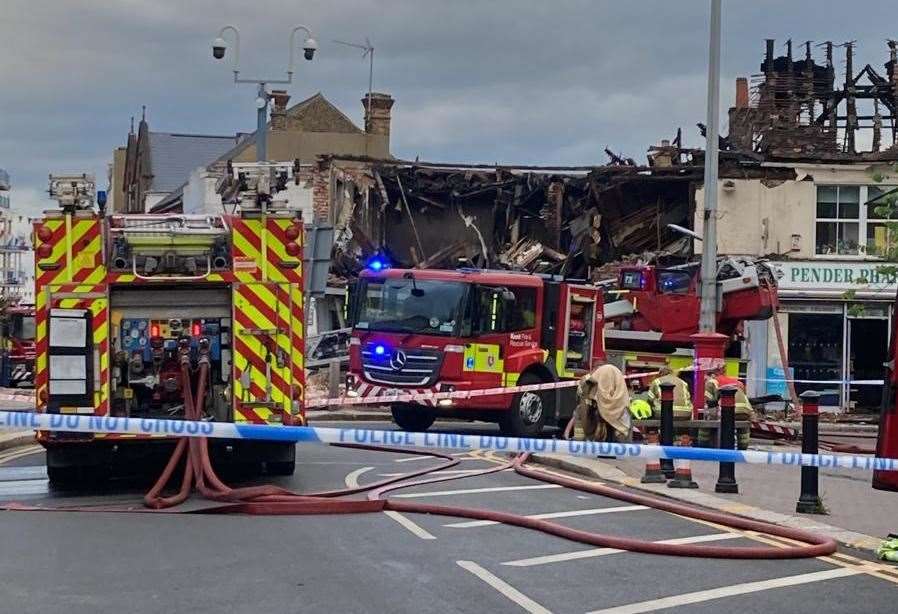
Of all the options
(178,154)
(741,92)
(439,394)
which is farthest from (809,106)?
(178,154)

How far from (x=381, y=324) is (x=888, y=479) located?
11.9m

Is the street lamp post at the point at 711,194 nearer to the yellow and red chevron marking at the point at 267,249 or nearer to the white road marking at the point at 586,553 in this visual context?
the yellow and red chevron marking at the point at 267,249

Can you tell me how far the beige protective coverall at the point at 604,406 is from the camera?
52.0 feet

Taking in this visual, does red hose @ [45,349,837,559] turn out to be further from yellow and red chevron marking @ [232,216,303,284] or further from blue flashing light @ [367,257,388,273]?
blue flashing light @ [367,257,388,273]

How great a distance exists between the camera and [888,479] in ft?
28.7

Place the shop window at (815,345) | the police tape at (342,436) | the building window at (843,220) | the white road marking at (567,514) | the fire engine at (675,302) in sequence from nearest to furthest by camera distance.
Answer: the police tape at (342,436) < the white road marking at (567,514) < the fire engine at (675,302) < the shop window at (815,345) < the building window at (843,220)

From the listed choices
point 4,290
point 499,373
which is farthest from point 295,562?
point 4,290

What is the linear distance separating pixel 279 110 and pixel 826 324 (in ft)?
98.1

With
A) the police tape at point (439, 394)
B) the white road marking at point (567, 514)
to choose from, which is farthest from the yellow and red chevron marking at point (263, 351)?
the police tape at point (439, 394)

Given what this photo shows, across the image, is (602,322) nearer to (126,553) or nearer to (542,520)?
(542,520)

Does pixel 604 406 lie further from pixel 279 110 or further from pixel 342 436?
pixel 279 110

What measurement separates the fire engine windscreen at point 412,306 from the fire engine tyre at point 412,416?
1264mm

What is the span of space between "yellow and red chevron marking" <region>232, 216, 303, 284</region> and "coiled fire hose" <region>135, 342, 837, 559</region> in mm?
867

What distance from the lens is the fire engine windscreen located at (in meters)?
19.4
